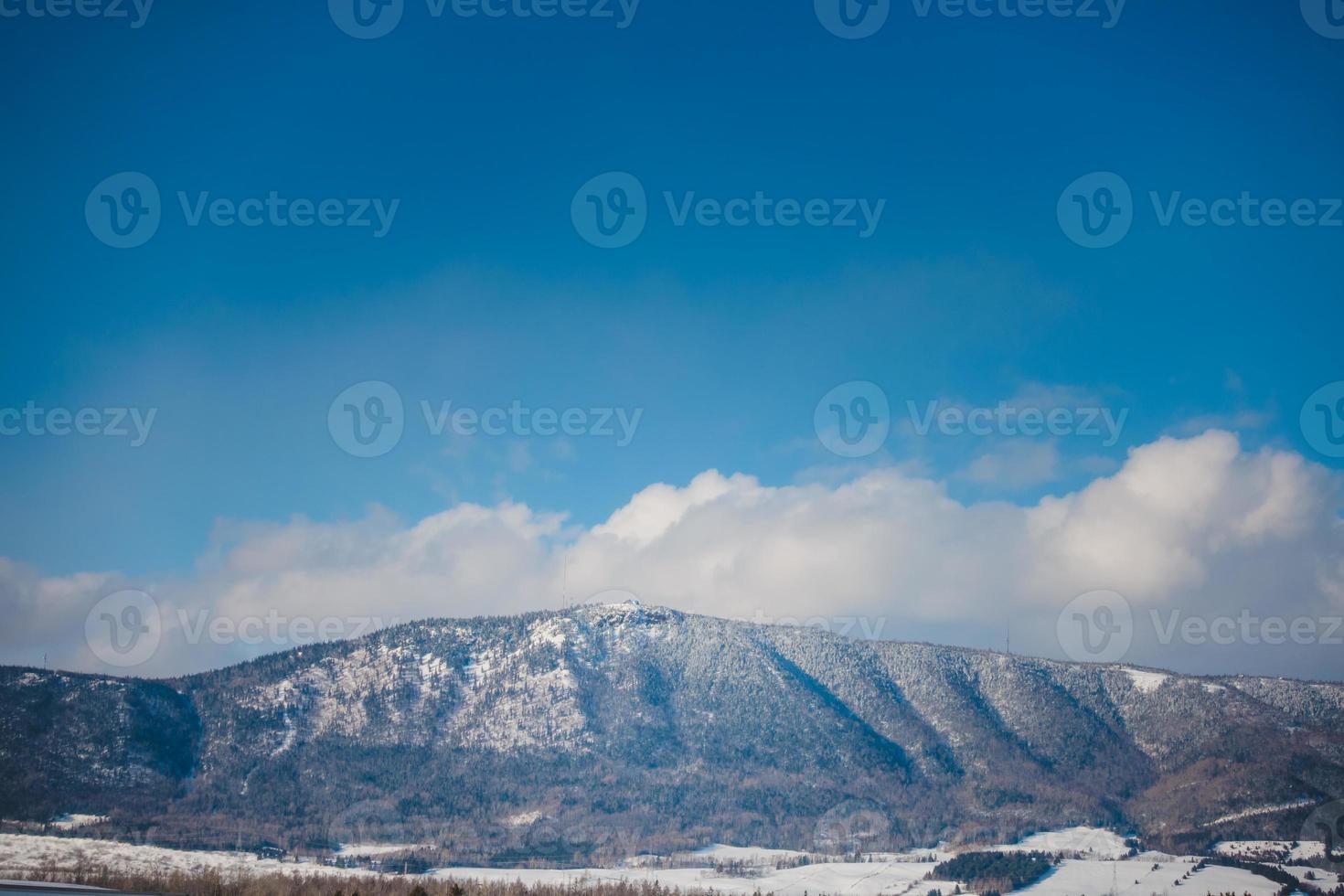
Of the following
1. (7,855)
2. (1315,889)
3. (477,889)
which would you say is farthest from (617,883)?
(1315,889)

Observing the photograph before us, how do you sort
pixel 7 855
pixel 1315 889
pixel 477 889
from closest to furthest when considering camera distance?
pixel 477 889
pixel 7 855
pixel 1315 889

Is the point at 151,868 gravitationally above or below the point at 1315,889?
above

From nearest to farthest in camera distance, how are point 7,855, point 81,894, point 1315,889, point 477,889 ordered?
point 81,894 → point 477,889 → point 7,855 → point 1315,889

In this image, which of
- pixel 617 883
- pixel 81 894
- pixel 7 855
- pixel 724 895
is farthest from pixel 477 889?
pixel 81 894

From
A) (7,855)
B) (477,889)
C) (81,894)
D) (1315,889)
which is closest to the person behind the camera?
(81,894)

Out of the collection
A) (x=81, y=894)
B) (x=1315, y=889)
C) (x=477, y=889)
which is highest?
(x=81, y=894)

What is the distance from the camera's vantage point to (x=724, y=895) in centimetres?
19950

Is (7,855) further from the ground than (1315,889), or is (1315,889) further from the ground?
(7,855)

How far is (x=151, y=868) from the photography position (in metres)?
181

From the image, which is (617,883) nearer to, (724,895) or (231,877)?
(724,895)

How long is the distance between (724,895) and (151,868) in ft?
333

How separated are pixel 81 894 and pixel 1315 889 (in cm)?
20383

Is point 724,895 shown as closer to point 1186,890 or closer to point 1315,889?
point 1186,890

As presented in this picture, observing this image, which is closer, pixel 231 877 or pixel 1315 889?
pixel 231 877
